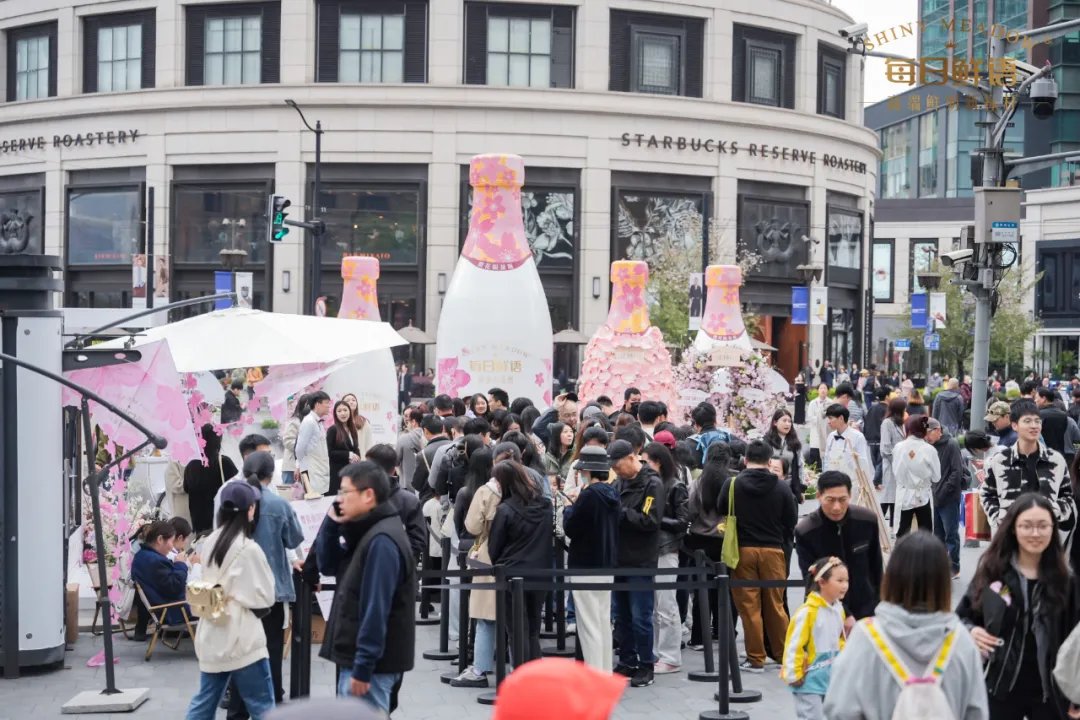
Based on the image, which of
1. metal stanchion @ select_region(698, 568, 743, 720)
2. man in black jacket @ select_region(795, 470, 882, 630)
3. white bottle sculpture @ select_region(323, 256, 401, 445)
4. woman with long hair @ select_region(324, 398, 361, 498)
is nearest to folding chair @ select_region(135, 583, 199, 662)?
woman with long hair @ select_region(324, 398, 361, 498)

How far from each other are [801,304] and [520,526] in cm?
3312

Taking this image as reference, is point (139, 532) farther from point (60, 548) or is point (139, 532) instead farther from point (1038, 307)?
point (1038, 307)

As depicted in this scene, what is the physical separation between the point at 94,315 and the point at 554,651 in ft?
54.3

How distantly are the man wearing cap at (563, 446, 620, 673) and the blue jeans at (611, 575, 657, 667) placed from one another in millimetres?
361

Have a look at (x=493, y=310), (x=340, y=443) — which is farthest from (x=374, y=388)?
(x=340, y=443)

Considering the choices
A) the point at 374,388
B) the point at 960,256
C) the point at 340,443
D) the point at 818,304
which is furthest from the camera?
the point at 818,304

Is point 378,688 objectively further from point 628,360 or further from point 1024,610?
point 628,360

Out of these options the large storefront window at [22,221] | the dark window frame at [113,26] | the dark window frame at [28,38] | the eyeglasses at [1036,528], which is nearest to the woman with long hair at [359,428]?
the eyeglasses at [1036,528]

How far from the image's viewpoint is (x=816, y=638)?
7.15 metres

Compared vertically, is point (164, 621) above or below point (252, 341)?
below

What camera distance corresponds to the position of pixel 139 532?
11875mm

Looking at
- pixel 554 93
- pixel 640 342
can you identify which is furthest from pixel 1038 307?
pixel 640 342

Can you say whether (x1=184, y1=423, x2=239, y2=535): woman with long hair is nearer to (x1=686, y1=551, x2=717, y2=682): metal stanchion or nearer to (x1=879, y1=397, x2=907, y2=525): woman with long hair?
(x1=686, y1=551, x2=717, y2=682): metal stanchion

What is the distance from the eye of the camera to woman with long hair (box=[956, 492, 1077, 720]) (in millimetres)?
6195
